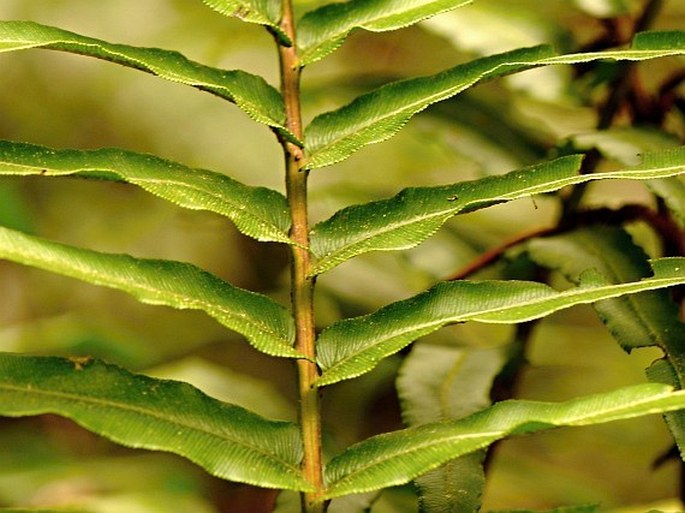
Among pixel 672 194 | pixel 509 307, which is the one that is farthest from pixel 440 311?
pixel 672 194

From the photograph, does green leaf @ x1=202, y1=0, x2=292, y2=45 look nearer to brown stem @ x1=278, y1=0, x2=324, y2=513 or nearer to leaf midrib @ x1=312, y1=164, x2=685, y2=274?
brown stem @ x1=278, y1=0, x2=324, y2=513

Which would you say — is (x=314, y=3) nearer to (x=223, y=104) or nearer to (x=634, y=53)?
(x=634, y=53)

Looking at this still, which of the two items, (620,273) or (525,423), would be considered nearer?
(525,423)

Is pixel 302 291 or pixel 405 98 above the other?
pixel 405 98

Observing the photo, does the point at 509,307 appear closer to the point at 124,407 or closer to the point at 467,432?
the point at 467,432

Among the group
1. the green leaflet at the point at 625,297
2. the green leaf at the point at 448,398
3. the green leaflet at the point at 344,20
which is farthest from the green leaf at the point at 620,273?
the green leaflet at the point at 344,20

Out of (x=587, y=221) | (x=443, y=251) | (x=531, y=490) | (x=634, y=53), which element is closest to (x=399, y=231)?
(x=634, y=53)

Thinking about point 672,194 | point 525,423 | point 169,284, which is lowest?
point 525,423

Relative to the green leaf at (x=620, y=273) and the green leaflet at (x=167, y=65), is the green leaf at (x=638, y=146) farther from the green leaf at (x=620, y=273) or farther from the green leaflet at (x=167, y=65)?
the green leaflet at (x=167, y=65)
